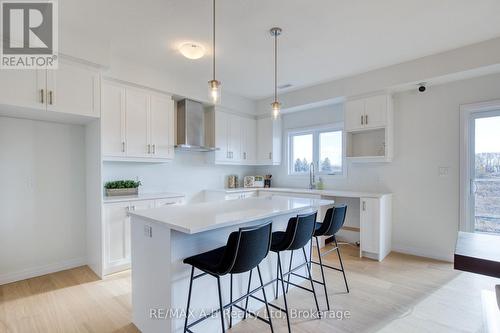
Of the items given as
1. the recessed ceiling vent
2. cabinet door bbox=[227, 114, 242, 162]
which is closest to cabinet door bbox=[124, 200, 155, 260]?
cabinet door bbox=[227, 114, 242, 162]

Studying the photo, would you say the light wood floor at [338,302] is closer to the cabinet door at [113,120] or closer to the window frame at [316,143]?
the cabinet door at [113,120]

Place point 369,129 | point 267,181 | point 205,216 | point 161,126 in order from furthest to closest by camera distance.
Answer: point 267,181
point 369,129
point 161,126
point 205,216

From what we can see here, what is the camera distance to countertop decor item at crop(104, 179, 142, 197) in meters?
3.41

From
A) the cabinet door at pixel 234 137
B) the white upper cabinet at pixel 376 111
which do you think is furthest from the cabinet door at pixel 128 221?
the white upper cabinet at pixel 376 111

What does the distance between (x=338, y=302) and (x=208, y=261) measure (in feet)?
5.01

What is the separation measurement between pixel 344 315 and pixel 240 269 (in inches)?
50.8

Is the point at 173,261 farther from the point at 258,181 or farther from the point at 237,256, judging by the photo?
the point at 258,181

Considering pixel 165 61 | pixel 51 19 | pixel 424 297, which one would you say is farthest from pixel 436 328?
pixel 51 19

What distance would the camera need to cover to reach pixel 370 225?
3646 millimetres

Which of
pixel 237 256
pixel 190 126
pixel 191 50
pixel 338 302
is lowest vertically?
pixel 338 302

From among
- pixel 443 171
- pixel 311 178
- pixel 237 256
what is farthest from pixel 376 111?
pixel 237 256

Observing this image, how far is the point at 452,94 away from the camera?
3.51m

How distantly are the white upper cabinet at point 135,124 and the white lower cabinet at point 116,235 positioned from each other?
659 millimetres

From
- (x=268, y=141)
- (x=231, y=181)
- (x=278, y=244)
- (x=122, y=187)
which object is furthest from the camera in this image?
(x=268, y=141)
